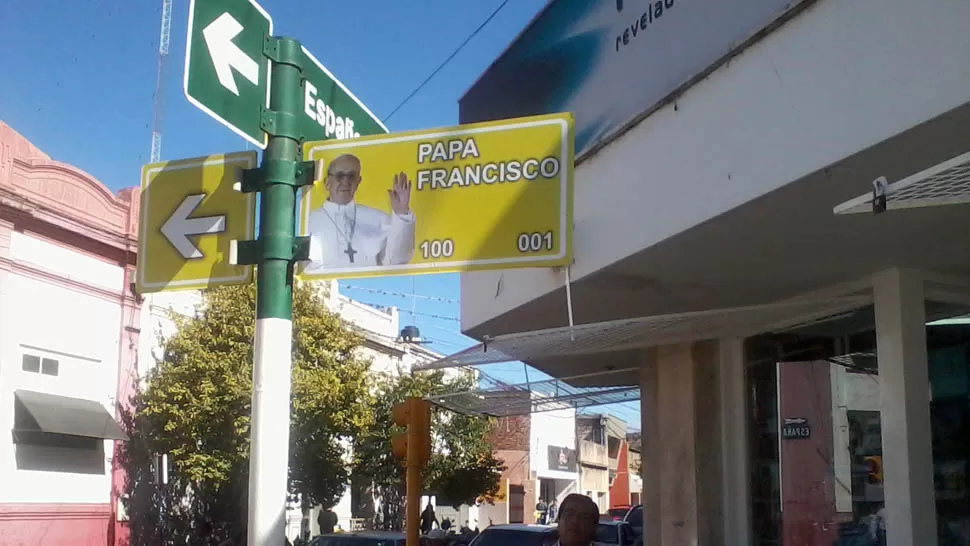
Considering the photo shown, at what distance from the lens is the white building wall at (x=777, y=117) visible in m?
4.36

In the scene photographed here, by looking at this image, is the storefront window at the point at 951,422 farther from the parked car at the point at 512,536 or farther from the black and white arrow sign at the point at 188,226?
the parked car at the point at 512,536

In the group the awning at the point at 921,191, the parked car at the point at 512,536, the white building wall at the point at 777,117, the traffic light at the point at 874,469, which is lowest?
the parked car at the point at 512,536

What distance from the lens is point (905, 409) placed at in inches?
259

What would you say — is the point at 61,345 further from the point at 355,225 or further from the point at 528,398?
the point at 355,225

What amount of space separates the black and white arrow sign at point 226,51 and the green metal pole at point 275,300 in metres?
0.15

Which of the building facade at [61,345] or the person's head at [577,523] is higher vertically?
the building facade at [61,345]

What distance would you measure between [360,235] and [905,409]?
3904mm

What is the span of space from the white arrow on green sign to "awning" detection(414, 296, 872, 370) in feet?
9.60

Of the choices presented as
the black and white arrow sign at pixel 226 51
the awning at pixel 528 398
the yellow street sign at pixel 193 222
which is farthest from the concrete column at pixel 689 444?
the black and white arrow sign at pixel 226 51

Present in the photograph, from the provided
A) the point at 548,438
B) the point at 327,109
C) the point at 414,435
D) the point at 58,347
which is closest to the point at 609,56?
the point at 327,109

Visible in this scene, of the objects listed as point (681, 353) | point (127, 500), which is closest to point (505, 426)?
point (127, 500)

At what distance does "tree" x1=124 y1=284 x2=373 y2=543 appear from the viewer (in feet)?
64.8

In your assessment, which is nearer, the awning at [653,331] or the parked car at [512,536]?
the awning at [653,331]

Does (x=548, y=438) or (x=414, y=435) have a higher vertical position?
(x=548, y=438)
